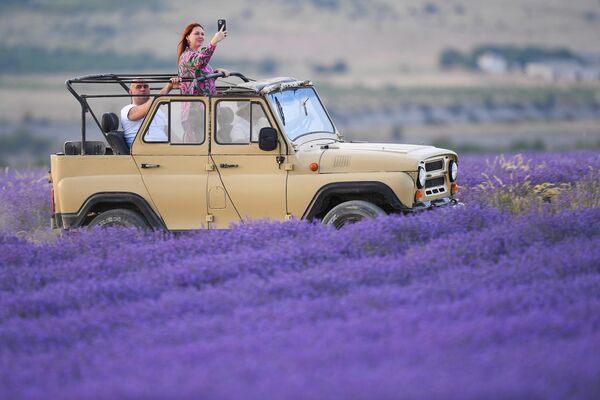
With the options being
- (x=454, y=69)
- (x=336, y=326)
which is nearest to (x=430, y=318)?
(x=336, y=326)

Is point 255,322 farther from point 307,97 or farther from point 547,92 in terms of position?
point 547,92

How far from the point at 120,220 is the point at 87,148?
97 cm

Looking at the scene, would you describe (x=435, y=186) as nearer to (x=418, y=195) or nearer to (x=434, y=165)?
(x=434, y=165)

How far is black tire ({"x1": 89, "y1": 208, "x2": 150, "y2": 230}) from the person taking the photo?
12.8 meters

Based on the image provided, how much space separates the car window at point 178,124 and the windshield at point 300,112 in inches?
29.5

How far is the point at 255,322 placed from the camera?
8797 mm

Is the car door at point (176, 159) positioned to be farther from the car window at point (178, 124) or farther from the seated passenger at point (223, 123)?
the seated passenger at point (223, 123)

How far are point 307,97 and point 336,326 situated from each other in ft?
17.3

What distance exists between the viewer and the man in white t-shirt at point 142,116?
1273 centimetres

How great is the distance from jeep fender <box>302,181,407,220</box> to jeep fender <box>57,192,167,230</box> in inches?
60.1

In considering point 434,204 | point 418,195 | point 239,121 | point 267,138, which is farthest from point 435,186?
point 239,121

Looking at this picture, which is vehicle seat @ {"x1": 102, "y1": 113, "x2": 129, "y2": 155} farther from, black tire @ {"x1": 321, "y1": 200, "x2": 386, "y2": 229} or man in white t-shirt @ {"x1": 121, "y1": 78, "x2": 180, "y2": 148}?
black tire @ {"x1": 321, "y1": 200, "x2": 386, "y2": 229}

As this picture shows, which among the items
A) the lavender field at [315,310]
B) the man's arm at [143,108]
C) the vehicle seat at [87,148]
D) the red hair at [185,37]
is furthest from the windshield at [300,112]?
the vehicle seat at [87,148]

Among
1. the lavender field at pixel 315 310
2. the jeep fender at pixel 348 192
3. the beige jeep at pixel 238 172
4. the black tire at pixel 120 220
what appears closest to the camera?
the lavender field at pixel 315 310
